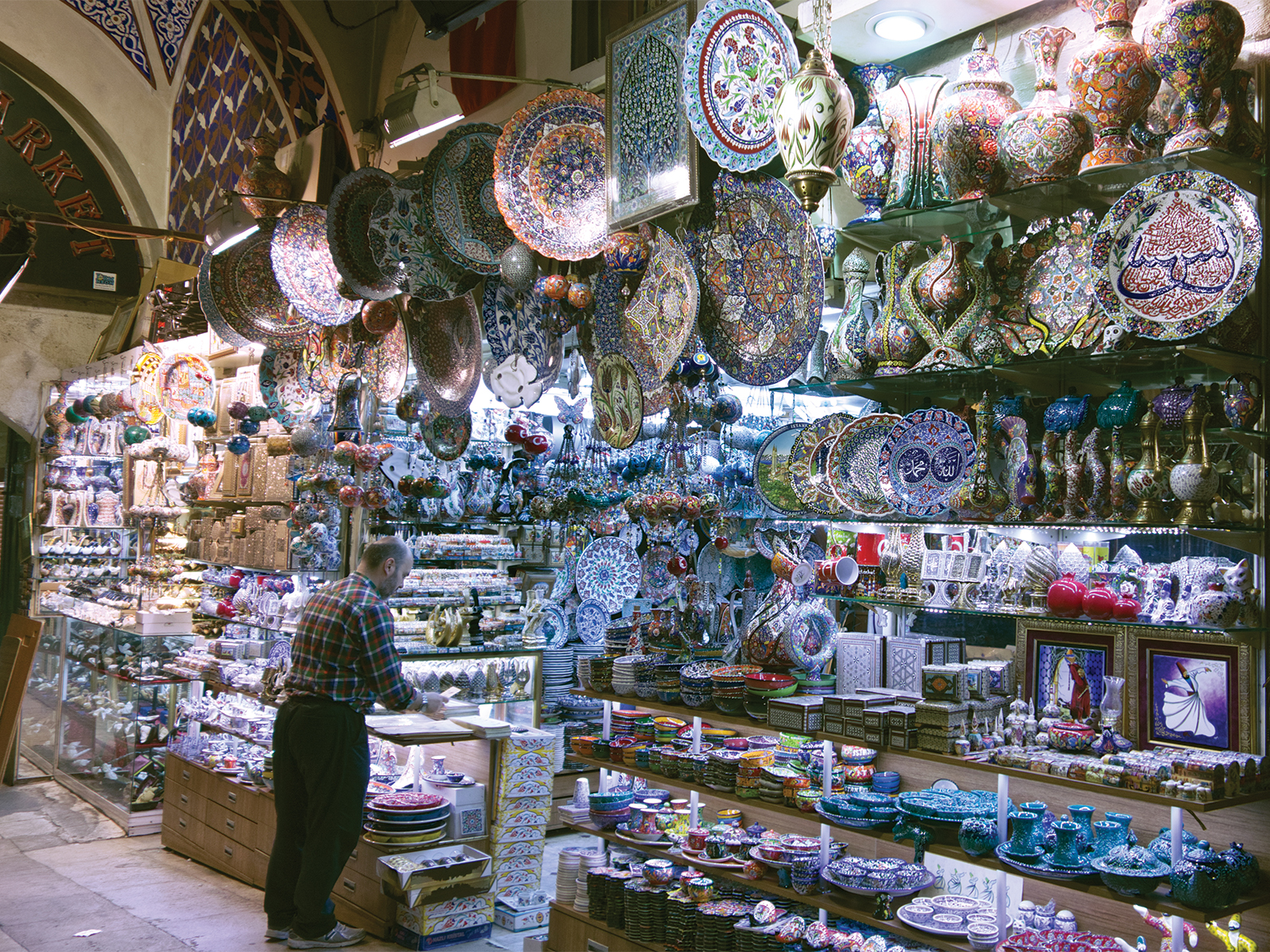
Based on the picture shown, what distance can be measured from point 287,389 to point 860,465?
341 cm

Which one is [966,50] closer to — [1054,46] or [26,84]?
[1054,46]

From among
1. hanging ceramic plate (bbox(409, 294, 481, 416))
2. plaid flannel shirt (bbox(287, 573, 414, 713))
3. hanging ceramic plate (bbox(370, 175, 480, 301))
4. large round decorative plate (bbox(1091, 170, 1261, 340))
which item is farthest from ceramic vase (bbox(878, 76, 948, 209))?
plaid flannel shirt (bbox(287, 573, 414, 713))

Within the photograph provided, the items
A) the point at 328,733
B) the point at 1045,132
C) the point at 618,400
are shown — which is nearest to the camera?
the point at 1045,132

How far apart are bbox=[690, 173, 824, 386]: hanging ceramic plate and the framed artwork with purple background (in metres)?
1.17

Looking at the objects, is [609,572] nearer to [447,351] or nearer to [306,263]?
[447,351]

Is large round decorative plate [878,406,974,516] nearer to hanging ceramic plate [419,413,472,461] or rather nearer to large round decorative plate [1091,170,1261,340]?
large round decorative plate [1091,170,1261,340]

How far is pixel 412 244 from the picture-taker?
3768 millimetres

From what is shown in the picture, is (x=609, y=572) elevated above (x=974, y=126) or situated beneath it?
situated beneath

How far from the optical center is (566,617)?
19.3 feet

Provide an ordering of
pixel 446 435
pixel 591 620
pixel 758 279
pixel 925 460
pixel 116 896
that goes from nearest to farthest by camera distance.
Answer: pixel 925 460
pixel 758 279
pixel 446 435
pixel 116 896
pixel 591 620

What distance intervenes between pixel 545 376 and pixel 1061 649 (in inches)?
82.9

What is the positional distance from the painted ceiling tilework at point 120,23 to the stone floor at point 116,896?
520 cm

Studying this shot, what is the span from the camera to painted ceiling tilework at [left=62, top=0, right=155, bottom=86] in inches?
283

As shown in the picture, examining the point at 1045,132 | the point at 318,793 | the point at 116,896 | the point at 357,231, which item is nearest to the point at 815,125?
the point at 1045,132
